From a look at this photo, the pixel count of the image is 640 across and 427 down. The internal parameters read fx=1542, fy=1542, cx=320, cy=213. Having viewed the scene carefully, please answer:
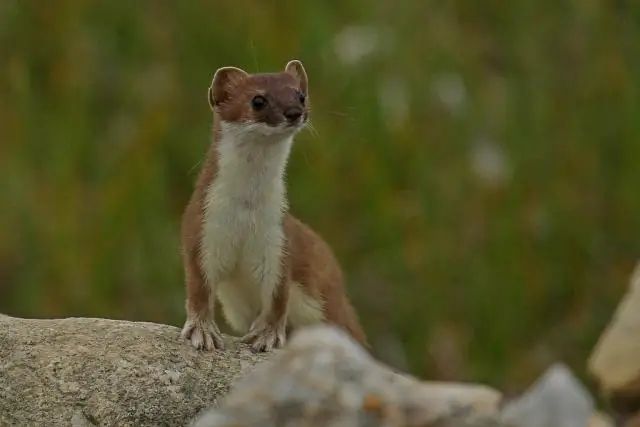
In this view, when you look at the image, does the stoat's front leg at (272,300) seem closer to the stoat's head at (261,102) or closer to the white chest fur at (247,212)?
the white chest fur at (247,212)

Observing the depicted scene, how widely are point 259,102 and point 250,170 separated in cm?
17

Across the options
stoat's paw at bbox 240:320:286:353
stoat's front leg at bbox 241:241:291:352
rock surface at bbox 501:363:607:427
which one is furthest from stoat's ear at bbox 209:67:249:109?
rock surface at bbox 501:363:607:427

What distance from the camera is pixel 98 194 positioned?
229 inches

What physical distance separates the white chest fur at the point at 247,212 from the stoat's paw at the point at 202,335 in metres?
0.12

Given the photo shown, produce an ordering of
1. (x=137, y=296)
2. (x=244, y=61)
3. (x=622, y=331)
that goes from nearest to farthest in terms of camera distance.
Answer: (x=622, y=331), (x=137, y=296), (x=244, y=61)

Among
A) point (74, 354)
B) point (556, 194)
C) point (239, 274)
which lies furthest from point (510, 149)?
point (74, 354)

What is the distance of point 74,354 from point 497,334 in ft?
8.28

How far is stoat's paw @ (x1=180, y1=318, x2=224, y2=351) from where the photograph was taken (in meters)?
3.61

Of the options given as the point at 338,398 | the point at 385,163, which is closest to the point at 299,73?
the point at 338,398

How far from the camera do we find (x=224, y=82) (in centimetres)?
382

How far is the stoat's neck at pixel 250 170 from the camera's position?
3723 millimetres

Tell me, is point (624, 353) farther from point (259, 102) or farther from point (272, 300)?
point (259, 102)

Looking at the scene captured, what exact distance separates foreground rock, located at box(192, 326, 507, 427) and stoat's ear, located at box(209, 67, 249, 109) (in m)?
1.63

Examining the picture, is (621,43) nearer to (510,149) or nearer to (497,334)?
(510,149)
